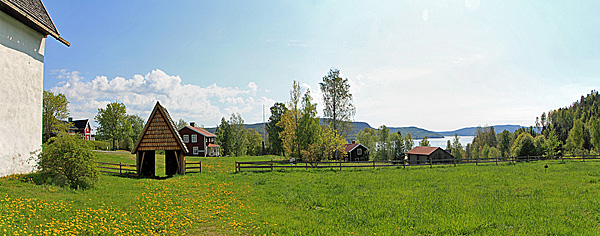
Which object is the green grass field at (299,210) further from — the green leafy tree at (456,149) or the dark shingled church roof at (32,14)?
the green leafy tree at (456,149)

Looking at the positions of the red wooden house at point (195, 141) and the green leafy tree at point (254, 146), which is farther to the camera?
the green leafy tree at point (254, 146)

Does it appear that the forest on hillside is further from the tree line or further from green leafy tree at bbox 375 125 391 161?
the tree line

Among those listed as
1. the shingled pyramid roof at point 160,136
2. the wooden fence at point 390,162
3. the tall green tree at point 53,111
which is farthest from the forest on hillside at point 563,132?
the tall green tree at point 53,111

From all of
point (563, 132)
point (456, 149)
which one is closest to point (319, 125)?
point (456, 149)

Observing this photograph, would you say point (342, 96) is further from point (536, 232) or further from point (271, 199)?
point (536, 232)

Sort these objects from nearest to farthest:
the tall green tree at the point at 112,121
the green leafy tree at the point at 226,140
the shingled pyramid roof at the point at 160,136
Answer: the shingled pyramid roof at the point at 160,136 → the tall green tree at the point at 112,121 → the green leafy tree at the point at 226,140

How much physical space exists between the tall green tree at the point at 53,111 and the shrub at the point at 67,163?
104ft

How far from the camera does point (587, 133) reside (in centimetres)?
9300

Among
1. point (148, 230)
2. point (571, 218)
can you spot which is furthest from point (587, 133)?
point (148, 230)

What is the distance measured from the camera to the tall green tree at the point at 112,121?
172ft

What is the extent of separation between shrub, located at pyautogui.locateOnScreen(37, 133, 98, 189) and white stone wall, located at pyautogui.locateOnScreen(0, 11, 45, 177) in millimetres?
641

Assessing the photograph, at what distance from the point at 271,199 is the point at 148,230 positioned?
18.8 ft

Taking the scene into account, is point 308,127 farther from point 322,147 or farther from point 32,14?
point 32,14

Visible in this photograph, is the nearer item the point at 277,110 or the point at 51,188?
the point at 51,188
